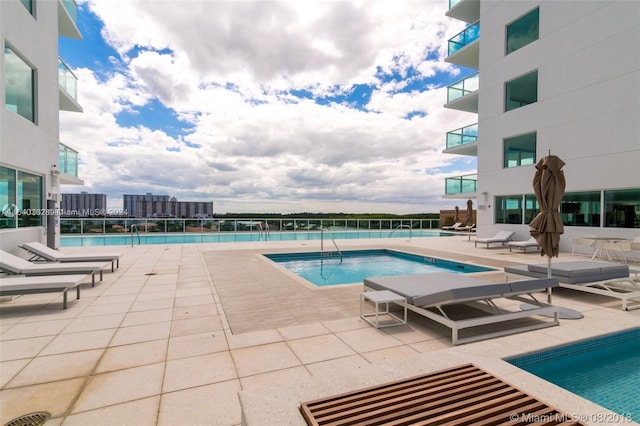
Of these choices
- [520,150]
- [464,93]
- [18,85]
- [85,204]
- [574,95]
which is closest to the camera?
[18,85]

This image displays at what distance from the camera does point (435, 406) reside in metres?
1.86

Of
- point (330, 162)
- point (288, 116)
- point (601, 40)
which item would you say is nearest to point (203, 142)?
point (288, 116)

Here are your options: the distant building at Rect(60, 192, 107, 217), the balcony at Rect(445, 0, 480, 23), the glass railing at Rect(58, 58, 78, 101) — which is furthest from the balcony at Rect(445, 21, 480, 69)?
the distant building at Rect(60, 192, 107, 217)

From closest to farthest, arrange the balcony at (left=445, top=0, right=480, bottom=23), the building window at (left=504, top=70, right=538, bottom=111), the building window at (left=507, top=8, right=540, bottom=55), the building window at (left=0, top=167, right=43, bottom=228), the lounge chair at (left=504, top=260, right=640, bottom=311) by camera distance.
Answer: the lounge chair at (left=504, top=260, right=640, bottom=311) → the building window at (left=0, top=167, right=43, bottom=228) → the building window at (left=507, top=8, right=540, bottom=55) → the building window at (left=504, top=70, right=538, bottom=111) → the balcony at (left=445, top=0, right=480, bottom=23)

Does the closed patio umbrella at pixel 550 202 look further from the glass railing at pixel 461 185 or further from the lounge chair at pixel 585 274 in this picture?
the glass railing at pixel 461 185

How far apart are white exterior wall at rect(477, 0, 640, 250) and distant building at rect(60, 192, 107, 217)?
63.0 ft

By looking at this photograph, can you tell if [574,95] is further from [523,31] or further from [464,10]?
[464,10]

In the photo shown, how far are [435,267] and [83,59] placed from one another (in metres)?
14.3

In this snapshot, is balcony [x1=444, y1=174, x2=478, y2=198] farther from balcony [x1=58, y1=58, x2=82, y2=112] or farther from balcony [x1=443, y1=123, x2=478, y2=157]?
balcony [x1=58, y1=58, x2=82, y2=112]

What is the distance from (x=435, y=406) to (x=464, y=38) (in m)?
17.4

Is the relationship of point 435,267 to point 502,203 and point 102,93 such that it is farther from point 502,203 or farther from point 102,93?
point 102,93

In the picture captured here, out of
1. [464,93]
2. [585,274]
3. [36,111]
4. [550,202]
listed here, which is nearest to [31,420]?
[550,202]

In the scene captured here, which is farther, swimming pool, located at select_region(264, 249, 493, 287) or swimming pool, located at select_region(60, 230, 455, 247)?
swimming pool, located at select_region(60, 230, 455, 247)

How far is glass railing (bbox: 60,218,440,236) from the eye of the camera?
44.3ft
